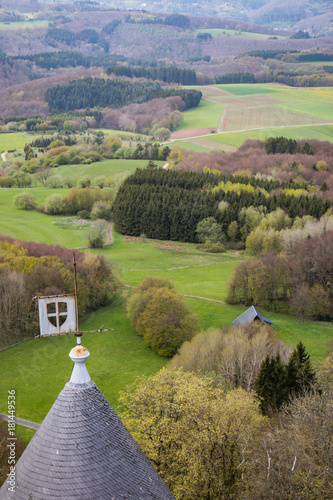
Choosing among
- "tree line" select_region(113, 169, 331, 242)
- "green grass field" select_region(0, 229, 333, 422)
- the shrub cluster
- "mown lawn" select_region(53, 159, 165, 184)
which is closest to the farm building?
"green grass field" select_region(0, 229, 333, 422)

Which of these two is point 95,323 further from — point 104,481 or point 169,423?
point 104,481

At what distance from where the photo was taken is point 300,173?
142 metres

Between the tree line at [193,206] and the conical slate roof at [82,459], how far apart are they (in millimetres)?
99932

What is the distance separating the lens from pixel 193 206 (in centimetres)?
11675

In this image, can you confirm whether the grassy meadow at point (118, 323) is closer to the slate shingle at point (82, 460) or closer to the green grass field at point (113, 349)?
the green grass field at point (113, 349)

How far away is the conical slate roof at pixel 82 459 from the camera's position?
9508 mm

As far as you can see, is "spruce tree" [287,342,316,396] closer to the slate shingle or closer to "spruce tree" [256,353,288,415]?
"spruce tree" [256,353,288,415]

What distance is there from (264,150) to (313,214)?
224 ft

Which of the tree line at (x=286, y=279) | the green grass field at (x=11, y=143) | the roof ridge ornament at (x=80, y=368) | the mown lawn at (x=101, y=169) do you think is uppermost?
the roof ridge ornament at (x=80, y=368)

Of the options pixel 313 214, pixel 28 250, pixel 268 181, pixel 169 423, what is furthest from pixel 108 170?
pixel 169 423

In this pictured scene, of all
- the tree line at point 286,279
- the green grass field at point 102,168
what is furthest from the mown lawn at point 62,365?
the green grass field at point 102,168

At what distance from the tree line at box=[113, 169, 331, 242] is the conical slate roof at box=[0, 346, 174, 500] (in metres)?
99.9

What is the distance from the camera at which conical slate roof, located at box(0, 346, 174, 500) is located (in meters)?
9.51

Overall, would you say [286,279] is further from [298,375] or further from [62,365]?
[298,375]
